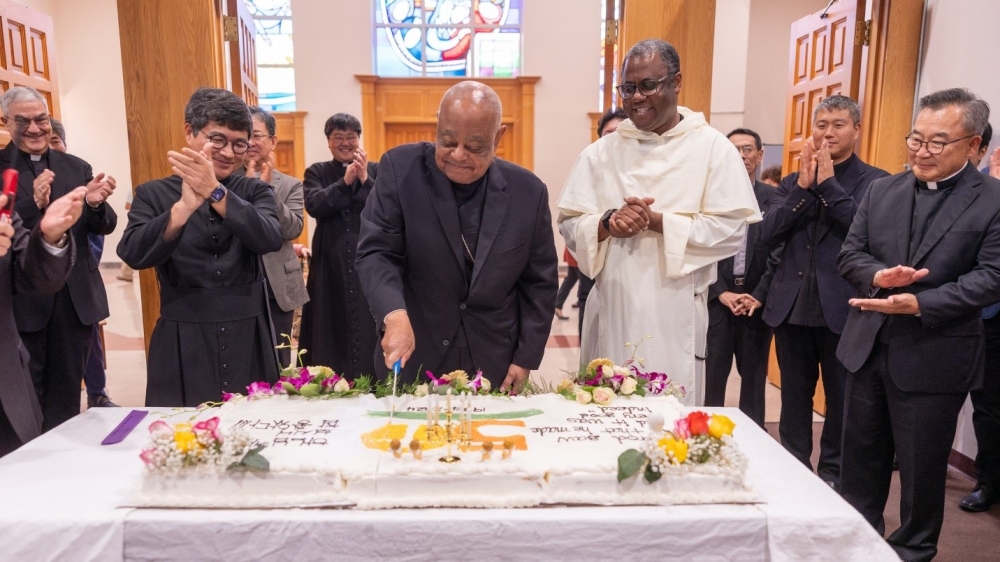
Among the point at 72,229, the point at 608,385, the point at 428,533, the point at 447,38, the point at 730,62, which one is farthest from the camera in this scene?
the point at 447,38

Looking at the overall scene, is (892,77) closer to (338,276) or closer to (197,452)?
(338,276)

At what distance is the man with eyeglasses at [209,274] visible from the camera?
239cm

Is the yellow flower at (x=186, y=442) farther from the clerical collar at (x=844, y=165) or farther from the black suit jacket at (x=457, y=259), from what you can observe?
the clerical collar at (x=844, y=165)

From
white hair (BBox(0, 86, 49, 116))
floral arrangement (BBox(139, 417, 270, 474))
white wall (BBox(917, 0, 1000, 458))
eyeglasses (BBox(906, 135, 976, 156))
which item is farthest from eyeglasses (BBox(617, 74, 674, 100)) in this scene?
white hair (BBox(0, 86, 49, 116))

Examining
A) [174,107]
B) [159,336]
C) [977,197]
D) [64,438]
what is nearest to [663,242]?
[977,197]

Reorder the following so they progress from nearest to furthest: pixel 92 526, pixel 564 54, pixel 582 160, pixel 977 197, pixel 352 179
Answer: pixel 92 526 → pixel 977 197 → pixel 582 160 → pixel 352 179 → pixel 564 54

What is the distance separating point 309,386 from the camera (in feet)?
6.89

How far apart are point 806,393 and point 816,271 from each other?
2.14ft

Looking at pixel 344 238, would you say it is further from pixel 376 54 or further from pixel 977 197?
pixel 376 54

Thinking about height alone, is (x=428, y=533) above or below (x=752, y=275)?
below

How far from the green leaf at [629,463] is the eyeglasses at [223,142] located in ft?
5.68

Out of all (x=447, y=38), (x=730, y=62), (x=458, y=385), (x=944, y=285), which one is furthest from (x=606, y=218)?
(x=447, y=38)

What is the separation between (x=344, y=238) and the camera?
416 centimetres

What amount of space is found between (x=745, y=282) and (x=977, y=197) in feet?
4.59
